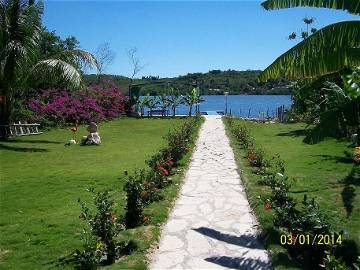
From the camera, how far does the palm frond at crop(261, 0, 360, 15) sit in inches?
261

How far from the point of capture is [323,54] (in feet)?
23.1

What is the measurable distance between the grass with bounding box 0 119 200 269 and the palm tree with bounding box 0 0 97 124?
2.95 m

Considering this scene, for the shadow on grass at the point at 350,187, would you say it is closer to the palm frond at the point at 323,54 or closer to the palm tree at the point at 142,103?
the palm frond at the point at 323,54

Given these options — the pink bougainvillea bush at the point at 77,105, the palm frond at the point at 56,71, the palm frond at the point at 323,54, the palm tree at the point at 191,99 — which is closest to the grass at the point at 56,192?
the palm frond at the point at 56,71

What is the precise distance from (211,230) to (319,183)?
4.48 metres

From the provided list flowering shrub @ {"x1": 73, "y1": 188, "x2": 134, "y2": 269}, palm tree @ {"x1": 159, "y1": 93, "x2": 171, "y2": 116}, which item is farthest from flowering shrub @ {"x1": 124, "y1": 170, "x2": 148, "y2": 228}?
palm tree @ {"x1": 159, "y1": 93, "x2": 171, "y2": 116}

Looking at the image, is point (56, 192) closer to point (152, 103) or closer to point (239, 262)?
point (239, 262)

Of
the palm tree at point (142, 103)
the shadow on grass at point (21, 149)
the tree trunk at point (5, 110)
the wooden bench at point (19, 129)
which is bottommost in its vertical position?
the shadow on grass at point (21, 149)

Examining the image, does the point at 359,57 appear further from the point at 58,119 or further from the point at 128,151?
the point at 58,119

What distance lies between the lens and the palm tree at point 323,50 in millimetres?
6801

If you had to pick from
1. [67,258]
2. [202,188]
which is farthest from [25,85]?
[67,258]

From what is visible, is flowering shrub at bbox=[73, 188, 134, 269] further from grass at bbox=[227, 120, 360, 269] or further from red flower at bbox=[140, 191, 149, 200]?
grass at bbox=[227, 120, 360, 269]

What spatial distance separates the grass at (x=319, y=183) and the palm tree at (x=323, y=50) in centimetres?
259

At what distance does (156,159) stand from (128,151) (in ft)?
20.1
